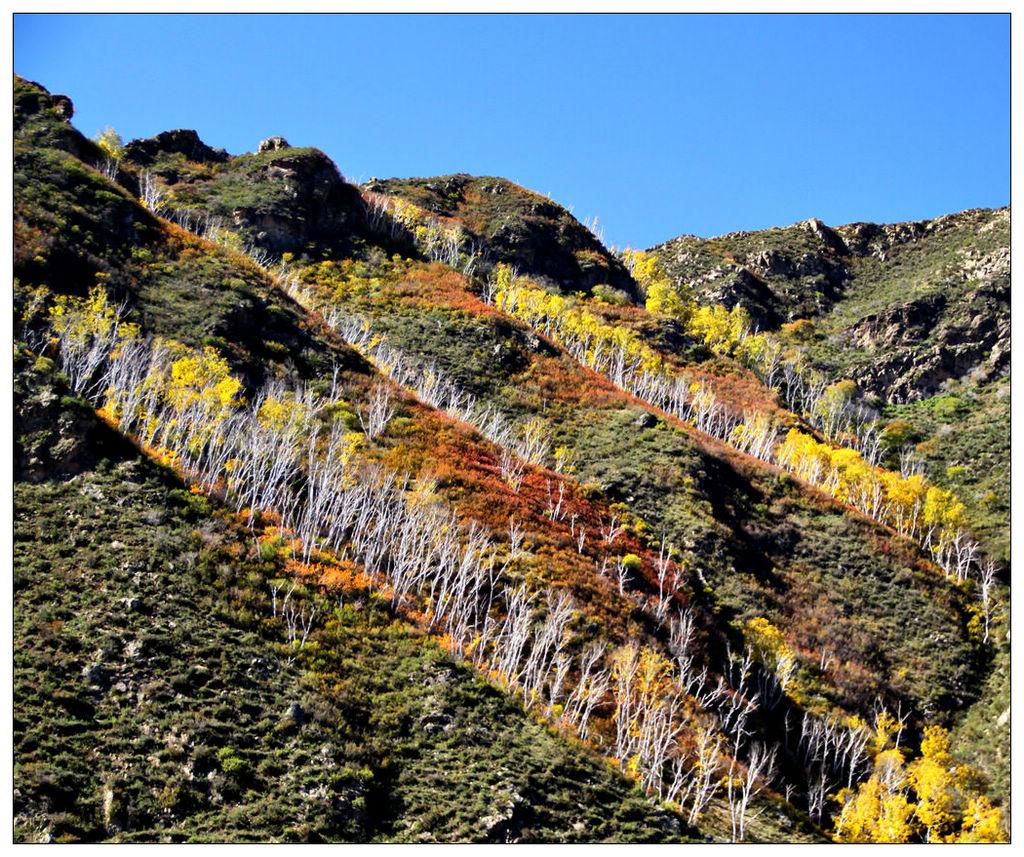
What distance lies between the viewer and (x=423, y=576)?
39219 mm

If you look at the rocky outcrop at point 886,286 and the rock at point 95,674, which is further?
the rocky outcrop at point 886,286

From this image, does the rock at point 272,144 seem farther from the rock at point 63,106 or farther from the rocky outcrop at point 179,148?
the rock at point 63,106

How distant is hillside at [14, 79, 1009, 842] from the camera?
2655 cm

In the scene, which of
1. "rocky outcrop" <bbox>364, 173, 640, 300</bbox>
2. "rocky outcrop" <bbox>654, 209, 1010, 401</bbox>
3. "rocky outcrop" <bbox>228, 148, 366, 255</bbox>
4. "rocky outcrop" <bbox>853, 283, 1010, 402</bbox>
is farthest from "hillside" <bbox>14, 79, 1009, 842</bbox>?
"rocky outcrop" <bbox>364, 173, 640, 300</bbox>

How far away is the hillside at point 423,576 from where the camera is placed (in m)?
26.5

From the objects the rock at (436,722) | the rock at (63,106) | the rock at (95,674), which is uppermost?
the rock at (63,106)

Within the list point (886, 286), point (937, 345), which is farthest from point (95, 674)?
point (886, 286)

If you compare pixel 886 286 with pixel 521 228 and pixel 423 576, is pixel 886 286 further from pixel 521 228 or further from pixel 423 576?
pixel 423 576

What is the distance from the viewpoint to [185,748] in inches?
995

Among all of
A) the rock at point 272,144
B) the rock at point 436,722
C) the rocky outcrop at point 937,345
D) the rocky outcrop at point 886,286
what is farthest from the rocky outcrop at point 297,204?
the rock at point 436,722

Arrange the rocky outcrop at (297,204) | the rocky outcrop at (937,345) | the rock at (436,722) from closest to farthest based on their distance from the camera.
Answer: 1. the rock at (436,722)
2. the rocky outcrop at (297,204)
3. the rocky outcrop at (937,345)

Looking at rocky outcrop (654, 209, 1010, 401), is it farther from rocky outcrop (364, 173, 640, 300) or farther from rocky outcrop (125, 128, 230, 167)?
rocky outcrop (125, 128, 230, 167)

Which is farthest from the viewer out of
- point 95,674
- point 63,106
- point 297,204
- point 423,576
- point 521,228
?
point 521,228

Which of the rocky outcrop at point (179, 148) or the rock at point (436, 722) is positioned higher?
the rocky outcrop at point (179, 148)
